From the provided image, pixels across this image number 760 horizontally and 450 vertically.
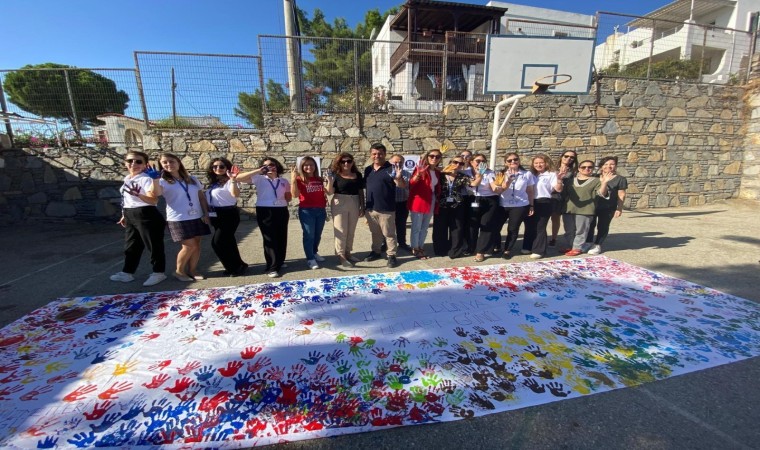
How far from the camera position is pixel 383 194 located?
4281 mm

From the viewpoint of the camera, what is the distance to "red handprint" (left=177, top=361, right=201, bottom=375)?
213cm

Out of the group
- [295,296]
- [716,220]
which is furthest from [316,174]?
[716,220]

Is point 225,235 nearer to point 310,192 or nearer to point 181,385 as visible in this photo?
point 310,192

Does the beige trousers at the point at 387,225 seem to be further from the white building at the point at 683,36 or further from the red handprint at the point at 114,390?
the white building at the point at 683,36

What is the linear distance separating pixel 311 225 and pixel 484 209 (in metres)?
2.52

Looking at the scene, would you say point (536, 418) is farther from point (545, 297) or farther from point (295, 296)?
point (295, 296)

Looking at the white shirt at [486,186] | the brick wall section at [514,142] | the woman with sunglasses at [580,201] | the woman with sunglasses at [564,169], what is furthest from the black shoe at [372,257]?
the brick wall section at [514,142]

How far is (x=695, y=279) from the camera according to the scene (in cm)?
378

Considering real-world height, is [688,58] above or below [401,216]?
above

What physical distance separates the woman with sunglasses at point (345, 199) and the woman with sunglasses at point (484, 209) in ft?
5.54

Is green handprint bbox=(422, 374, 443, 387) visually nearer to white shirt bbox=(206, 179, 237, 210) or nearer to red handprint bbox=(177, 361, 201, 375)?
red handprint bbox=(177, 361, 201, 375)

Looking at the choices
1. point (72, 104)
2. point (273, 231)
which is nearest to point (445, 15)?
point (72, 104)

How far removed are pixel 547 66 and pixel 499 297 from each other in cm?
589

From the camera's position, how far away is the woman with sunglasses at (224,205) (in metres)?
3.70
